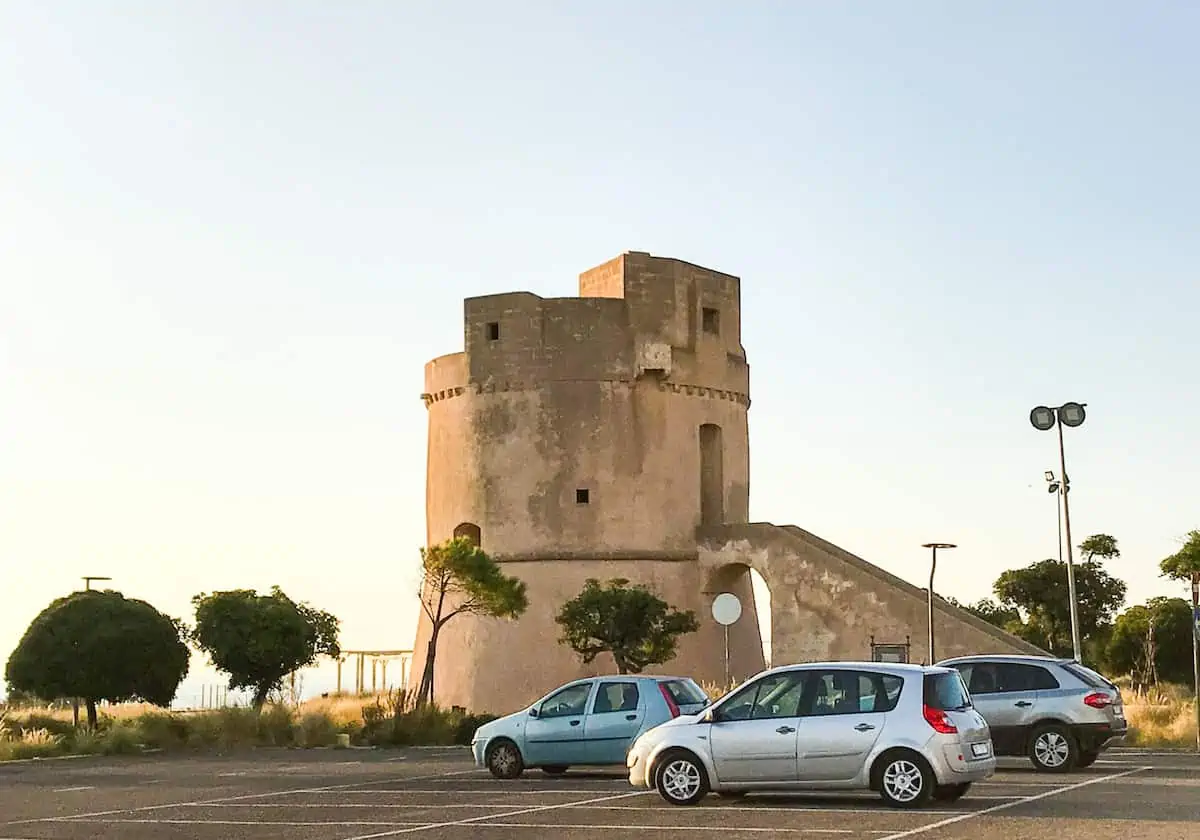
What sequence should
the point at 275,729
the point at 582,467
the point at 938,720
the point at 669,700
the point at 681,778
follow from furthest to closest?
the point at 582,467 → the point at 275,729 → the point at 669,700 → the point at 681,778 → the point at 938,720

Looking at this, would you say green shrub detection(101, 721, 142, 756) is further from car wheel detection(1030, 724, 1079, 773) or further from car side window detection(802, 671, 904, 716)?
car side window detection(802, 671, 904, 716)

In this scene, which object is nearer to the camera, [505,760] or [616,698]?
[616,698]

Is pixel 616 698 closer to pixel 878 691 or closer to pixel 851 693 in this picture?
pixel 851 693

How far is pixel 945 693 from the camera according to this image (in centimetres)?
1546

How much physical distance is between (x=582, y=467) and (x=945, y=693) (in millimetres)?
25805

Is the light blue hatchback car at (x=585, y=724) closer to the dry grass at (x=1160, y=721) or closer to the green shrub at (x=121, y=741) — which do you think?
the dry grass at (x=1160, y=721)

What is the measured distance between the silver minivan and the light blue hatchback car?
12.2 feet

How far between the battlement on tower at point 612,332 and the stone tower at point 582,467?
0.12 ft

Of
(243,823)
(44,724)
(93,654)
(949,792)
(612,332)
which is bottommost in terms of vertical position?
(243,823)

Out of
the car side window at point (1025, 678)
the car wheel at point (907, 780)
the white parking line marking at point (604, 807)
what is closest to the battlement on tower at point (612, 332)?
the car side window at point (1025, 678)

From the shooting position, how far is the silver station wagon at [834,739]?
15125 millimetres

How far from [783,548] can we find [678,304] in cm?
699

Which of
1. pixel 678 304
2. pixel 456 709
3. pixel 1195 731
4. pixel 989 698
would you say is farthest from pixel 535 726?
pixel 678 304

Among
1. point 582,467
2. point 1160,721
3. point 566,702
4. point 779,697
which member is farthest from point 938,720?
point 582,467
